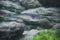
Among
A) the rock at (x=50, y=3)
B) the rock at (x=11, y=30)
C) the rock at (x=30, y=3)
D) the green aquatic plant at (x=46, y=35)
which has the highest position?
the rock at (x=30, y=3)

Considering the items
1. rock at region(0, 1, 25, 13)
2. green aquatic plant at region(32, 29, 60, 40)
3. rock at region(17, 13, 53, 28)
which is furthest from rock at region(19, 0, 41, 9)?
green aquatic plant at region(32, 29, 60, 40)

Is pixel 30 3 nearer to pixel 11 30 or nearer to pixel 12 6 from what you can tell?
pixel 12 6

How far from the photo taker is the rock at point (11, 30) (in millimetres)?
2828

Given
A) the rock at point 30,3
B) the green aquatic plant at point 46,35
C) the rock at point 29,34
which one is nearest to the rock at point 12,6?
the rock at point 30,3

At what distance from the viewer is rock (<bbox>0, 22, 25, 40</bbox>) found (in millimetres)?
2828

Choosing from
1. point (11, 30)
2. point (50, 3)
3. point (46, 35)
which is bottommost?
point (46, 35)

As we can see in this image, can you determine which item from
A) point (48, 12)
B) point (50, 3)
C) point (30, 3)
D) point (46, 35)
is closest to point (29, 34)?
point (46, 35)

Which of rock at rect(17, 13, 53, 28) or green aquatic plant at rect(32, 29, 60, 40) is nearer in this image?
green aquatic plant at rect(32, 29, 60, 40)

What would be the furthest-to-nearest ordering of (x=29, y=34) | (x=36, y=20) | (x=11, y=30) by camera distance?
(x=36, y=20) < (x=29, y=34) < (x=11, y=30)

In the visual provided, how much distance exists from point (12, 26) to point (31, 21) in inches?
18.8

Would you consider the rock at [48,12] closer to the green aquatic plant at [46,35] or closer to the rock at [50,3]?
the rock at [50,3]

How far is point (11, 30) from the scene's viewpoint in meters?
2.86

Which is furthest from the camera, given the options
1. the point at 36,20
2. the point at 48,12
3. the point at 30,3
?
the point at 30,3

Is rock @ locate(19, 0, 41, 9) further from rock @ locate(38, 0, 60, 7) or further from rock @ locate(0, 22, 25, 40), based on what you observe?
rock @ locate(0, 22, 25, 40)
